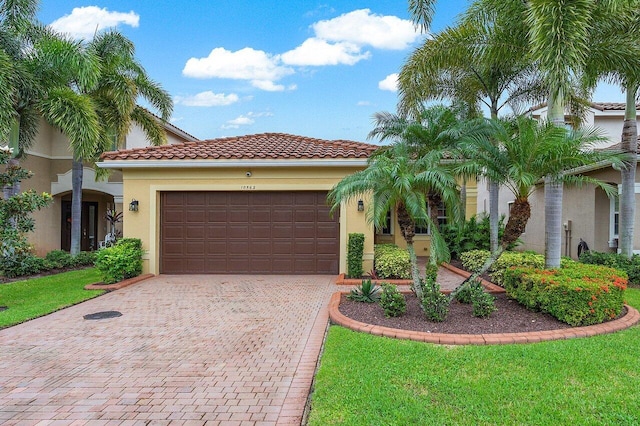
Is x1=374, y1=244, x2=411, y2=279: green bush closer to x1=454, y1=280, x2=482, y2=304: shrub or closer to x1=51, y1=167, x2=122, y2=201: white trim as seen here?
x1=454, y1=280, x2=482, y2=304: shrub

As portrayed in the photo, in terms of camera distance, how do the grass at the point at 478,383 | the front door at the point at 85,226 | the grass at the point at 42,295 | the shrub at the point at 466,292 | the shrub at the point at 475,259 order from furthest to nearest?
the front door at the point at 85,226, the shrub at the point at 475,259, the grass at the point at 42,295, the shrub at the point at 466,292, the grass at the point at 478,383

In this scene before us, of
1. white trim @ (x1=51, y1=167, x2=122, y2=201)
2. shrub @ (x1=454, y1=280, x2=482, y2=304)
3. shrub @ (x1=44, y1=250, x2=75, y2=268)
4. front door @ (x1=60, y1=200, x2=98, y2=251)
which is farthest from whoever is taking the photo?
front door @ (x1=60, y1=200, x2=98, y2=251)

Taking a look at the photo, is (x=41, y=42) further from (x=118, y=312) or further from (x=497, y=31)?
(x=497, y=31)

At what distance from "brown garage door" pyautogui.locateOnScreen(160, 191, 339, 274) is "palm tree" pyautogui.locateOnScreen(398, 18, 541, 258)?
A: 167 inches

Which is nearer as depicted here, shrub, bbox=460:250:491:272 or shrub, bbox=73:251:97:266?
shrub, bbox=460:250:491:272

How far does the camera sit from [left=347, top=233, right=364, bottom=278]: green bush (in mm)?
10977

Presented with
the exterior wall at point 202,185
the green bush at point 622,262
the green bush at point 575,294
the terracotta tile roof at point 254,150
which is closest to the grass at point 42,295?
the exterior wall at point 202,185

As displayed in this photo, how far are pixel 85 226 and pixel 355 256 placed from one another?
14.8 meters

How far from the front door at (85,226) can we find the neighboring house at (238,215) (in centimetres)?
853

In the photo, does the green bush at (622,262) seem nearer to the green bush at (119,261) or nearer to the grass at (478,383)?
the grass at (478,383)

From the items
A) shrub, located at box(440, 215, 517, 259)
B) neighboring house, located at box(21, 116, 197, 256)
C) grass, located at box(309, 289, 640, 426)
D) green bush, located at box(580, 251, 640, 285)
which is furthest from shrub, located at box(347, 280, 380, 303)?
neighboring house, located at box(21, 116, 197, 256)

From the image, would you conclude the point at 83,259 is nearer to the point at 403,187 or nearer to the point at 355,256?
the point at 355,256

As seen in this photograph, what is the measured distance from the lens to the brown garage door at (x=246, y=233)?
12.0m

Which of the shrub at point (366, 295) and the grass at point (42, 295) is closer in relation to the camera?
the grass at point (42, 295)
